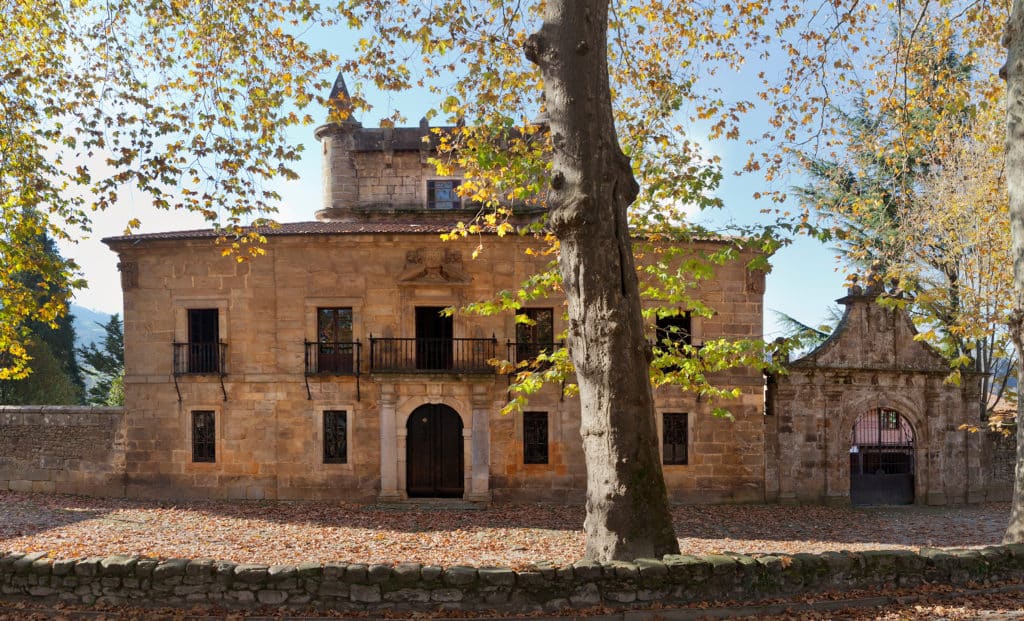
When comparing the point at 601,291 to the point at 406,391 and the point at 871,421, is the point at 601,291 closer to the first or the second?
the point at 406,391

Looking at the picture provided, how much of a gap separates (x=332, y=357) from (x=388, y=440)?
7.87 feet

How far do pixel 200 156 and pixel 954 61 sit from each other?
19.2 meters

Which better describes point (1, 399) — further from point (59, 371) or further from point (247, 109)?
point (247, 109)

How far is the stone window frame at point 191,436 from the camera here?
1675 cm

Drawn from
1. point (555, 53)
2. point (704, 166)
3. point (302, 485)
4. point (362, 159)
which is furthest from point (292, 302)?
point (555, 53)

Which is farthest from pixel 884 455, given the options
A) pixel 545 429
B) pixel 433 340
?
pixel 433 340

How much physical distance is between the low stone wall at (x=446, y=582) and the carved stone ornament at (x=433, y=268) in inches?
414

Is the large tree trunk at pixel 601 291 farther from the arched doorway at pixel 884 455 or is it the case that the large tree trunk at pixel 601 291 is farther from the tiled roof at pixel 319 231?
the arched doorway at pixel 884 455

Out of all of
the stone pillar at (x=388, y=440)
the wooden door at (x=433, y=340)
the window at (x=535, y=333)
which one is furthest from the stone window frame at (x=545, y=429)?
the stone pillar at (x=388, y=440)

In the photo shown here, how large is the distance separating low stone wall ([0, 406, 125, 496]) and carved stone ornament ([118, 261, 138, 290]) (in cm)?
301

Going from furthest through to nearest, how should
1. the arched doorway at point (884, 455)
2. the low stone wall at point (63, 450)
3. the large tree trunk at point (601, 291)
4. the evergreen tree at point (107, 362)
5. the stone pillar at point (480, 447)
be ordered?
the evergreen tree at point (107, 362)
the arched doorway at point (884, 455)
the low stone wall at point (63, 450)
the stone pillar at point (480, 447)
the large tree trunk at point (601, 291)

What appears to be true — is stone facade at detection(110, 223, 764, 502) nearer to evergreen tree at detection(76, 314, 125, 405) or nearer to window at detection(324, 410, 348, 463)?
window at detection(324, 410, 348, 463)

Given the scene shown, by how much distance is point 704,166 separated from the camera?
10688 millimetres

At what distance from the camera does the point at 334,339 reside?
17000mm
